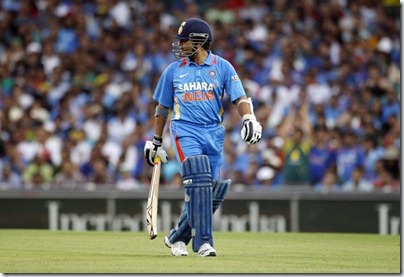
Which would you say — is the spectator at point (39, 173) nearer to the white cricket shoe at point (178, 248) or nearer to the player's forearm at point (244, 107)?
the white cricket shoe at point (178, 248)

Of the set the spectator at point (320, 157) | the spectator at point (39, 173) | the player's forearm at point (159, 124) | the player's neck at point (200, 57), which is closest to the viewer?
the player's neck at point (200, 57)

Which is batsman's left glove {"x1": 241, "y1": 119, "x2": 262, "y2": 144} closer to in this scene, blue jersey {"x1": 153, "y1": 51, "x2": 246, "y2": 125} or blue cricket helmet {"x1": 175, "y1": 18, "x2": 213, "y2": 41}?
blue jersey {"x1": 153, "y1": 51, "x2": 246, "y2": 125}

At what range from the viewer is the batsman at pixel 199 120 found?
9344mm

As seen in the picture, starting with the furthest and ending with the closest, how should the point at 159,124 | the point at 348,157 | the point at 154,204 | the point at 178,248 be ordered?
the point at 348,157 → the point at 154,204 → the point at 159,124 → the point at 178,248

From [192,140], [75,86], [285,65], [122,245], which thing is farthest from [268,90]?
[192,140]

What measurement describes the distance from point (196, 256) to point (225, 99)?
9.90m

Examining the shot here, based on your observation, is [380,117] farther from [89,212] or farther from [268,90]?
[89,212]

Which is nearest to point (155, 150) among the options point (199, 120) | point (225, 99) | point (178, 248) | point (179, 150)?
point (179, 150)

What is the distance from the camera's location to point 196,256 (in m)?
9.52

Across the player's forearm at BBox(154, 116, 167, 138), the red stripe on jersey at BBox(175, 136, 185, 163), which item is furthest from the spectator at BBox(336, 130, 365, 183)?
the red stripe on jersey at BBox(175, 136, 185, 163)

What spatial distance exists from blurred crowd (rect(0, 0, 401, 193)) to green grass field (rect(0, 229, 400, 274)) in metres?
4.04

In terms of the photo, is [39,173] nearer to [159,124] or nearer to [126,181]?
[126,181]

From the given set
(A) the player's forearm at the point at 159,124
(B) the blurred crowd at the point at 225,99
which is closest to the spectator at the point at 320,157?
(B) the blurred crowd at the point at 225,99

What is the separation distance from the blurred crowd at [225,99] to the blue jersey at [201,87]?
6666 mm
